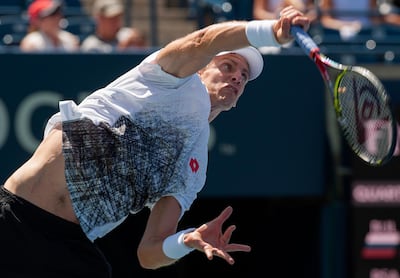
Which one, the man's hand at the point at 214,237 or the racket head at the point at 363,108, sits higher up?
the racket head at the point at 363,108

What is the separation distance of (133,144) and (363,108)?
0.94 m

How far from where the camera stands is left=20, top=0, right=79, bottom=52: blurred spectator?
874cm

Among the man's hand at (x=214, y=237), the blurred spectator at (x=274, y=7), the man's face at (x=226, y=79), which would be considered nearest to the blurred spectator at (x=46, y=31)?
the blurred spectator at (x=274, y=7)

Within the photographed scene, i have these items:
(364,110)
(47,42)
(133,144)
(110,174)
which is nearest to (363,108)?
(364,110)

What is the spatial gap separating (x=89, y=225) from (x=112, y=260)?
15.4 ft

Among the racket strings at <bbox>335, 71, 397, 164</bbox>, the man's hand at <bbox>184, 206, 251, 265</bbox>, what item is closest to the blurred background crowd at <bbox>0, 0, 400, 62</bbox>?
the racket strings at <bbox>335, 71, 397, 164</bbox>

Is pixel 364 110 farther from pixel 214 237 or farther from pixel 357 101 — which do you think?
pixel 214 237

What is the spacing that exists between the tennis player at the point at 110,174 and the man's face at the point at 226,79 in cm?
8

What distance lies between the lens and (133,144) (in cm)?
473

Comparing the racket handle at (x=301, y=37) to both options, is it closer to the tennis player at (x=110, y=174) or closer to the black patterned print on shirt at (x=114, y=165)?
the tennis player at (x=110, y=174)

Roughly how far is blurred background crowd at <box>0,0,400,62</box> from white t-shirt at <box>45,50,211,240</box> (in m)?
3.96

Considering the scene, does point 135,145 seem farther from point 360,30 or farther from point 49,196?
point 360,30

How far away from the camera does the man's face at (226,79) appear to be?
4.86m

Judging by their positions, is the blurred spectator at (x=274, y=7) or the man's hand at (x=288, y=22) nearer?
the man's hand at (x=288, y=22)
